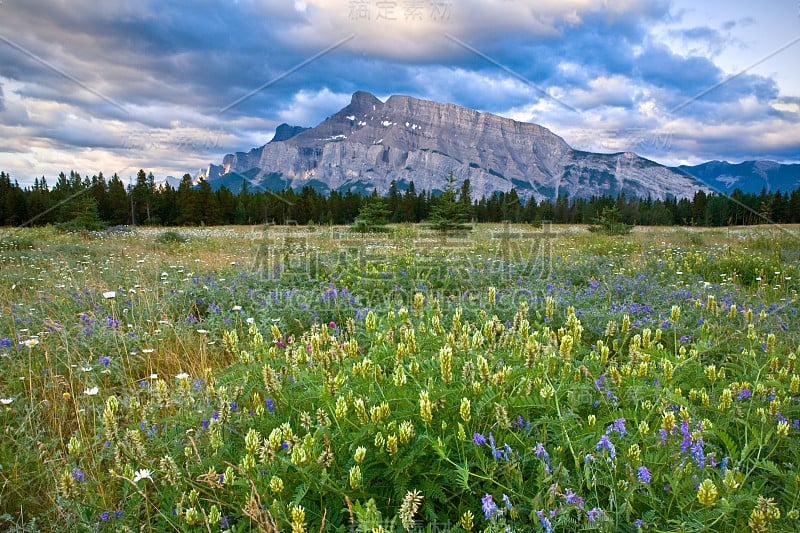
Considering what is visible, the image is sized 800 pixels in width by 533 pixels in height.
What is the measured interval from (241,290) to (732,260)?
388 inches

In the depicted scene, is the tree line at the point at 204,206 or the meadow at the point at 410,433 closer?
the meadow at the point at 410,433

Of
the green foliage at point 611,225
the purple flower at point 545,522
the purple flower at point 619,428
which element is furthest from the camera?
the green foliage at point 611,225

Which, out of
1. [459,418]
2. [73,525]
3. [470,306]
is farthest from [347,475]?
[470,306]

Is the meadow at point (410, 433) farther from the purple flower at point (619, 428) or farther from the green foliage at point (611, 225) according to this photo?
the green foliage at point (611, 225)

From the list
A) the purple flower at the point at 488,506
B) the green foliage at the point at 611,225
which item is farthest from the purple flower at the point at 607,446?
the green foliage at the point at 611,225

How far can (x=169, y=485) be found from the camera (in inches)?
88.0

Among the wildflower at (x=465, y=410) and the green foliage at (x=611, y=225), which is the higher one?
the green foliage at (x=611, y=225)

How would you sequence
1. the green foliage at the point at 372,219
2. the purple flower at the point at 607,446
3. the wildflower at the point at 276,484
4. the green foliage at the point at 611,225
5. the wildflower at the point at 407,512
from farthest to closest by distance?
the green foliage at the point at 372,219, the green foliage at the point at 611,225, the purple flower at the point at 607,446, the wildflower at the point at 276,484, the wildflower at the point at 407,512

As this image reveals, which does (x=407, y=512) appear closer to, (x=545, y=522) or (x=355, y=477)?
(x=355, y=477)

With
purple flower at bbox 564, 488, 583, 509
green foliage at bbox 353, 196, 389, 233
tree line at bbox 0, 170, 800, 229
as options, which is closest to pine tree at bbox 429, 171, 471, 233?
green foliage at bbox 353, 196, 389, 233

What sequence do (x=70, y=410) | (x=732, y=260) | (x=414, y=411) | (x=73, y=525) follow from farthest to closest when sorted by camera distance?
1. (x=732, y=260)
2. (x=70, y=410)
3. (x=73, y=525)
4. (x=414, y=411)

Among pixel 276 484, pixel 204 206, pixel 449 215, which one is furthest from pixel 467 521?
pixel 204 206

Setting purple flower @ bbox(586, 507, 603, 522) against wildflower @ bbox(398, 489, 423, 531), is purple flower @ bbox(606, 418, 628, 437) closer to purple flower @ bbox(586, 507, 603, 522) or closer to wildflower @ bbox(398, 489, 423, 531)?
purple flower @ bbox(586, 507, 603, 522)

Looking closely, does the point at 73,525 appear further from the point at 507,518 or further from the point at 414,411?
the point at 507,518
